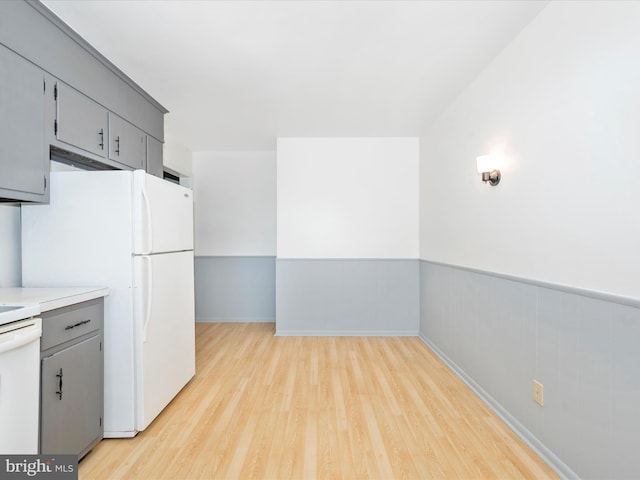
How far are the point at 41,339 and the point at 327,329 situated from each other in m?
3.06

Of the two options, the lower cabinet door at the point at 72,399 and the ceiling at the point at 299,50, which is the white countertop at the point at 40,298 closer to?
the lower cabinet door at the point at 72,399

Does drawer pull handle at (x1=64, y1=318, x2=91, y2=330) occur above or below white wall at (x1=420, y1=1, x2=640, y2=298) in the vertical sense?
below

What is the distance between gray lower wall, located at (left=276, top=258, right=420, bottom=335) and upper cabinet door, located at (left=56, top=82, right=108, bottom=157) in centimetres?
239

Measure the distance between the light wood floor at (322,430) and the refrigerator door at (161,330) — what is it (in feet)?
0.53

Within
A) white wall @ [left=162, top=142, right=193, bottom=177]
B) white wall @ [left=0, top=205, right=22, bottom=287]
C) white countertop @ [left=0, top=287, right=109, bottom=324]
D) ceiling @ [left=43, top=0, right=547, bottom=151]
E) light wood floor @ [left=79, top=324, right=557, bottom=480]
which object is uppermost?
ceiling @ [left=43, top=0, right=547, bottom=151]

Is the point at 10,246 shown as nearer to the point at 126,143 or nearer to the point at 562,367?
the point at 126,143

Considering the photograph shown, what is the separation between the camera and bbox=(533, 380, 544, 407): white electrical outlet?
1.88 meters

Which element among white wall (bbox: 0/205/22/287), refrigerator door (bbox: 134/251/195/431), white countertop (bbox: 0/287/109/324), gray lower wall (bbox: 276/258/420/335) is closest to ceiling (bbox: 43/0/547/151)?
white wall (bbox: 0/205/22/287)

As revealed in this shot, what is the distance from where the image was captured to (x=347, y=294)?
421 centimetres

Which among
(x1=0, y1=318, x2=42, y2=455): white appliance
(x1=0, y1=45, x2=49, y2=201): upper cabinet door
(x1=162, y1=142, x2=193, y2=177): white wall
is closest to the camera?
(x1=0, y1=318, x2=42, y2=455): white appliance

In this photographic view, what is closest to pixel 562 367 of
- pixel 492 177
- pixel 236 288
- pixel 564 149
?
pixel 564 149

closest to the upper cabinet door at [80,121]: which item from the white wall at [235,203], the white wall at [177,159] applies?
the white wall at [177,159]

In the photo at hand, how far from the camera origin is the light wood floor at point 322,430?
178 cm

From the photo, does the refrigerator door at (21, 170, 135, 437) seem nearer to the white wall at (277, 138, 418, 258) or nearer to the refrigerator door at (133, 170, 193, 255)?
the refrigerator door at (133, 170, 193, 255)
